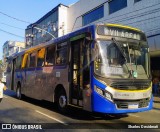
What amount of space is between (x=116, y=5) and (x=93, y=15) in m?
5.46

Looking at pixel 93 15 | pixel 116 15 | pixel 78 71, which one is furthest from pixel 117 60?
pixel 93 15

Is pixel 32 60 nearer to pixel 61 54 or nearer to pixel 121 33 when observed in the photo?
pixel 61 54

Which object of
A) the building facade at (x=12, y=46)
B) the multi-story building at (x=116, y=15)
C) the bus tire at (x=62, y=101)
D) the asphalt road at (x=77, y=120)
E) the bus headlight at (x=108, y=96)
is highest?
the building facade at (x=12, y=46)

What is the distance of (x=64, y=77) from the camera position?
424 inches

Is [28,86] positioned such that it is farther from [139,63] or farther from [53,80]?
[139,63]

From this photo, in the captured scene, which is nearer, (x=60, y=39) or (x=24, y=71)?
(x=60, y=39)

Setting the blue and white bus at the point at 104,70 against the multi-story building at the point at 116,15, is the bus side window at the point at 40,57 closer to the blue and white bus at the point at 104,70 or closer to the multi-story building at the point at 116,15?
the blue and white bus at the point at 104,70

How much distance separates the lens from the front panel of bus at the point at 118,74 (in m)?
8.57

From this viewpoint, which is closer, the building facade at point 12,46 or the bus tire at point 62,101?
the bus tire at point 62,101

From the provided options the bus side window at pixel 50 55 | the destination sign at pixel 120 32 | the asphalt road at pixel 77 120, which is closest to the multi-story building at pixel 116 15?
the bus side window at pixel 50 55

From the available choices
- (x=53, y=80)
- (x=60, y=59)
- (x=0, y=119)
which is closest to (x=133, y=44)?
(x=60, y=59)

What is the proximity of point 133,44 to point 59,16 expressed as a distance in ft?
112

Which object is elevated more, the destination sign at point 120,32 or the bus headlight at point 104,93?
the destination sign at point 120,32

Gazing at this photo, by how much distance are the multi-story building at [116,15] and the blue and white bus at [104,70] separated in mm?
12315
